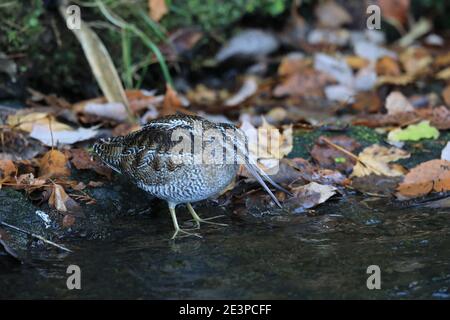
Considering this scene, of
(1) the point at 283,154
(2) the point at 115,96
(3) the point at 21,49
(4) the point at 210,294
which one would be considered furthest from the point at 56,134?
→ (4) the point at 210,294

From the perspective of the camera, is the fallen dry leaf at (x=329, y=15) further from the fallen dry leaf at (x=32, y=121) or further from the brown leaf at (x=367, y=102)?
the fallen dry leaf at (x=32, y=121)

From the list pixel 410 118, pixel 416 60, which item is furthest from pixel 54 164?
pixel 416 60

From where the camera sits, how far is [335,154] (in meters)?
5.96

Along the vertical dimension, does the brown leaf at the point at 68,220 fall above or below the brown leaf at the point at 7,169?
below

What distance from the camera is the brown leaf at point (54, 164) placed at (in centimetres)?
536

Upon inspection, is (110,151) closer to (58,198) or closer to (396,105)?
(58,198)

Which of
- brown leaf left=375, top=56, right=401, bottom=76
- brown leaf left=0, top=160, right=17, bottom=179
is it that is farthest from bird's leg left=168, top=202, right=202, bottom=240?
brown leaf left=375, top=56, right=401, bottom=76

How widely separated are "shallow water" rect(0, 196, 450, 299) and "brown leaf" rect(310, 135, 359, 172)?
24.7 inches

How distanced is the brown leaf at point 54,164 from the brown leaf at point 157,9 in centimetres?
257

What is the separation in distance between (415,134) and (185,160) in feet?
7.52

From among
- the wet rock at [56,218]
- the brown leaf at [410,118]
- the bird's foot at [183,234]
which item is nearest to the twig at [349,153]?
the brown leaf at [410,118]

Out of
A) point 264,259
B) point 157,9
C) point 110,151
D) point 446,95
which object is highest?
point 157,9

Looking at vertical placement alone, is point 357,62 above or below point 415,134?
above
